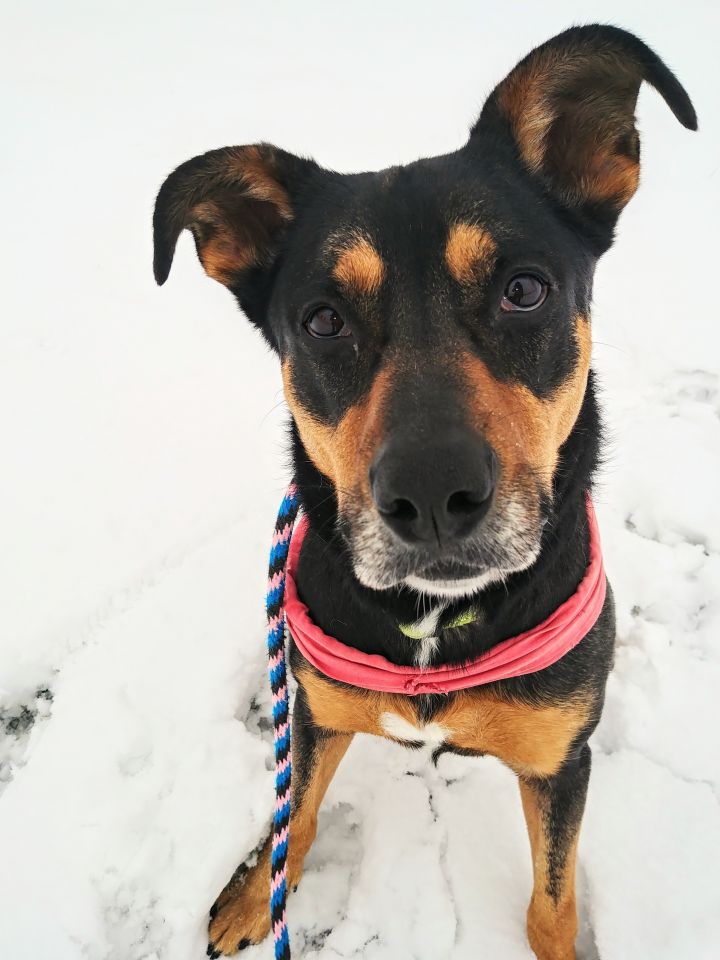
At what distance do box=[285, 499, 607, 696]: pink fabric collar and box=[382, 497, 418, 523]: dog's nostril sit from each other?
28.5 inches

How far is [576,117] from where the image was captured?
2080 mm

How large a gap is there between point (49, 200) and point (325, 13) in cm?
482

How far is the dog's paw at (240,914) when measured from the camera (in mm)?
2520

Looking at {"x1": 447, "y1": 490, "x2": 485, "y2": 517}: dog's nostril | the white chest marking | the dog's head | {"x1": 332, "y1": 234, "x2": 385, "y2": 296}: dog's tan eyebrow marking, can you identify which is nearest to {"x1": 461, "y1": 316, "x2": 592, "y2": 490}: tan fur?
the dog's head

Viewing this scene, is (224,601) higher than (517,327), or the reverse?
(517,327)

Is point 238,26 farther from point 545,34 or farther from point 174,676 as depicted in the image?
point 174,676

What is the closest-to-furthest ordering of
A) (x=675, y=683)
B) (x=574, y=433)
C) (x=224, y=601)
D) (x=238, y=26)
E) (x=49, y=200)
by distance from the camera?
(x=574, y=433) < (x=675, y=683) < (x=224, y=601) < (x=49, y=200) < (x=238, y=26)

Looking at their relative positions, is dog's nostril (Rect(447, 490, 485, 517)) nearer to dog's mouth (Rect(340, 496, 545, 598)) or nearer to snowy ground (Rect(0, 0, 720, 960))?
dog's mouth (Rect(340, 496, 545, 598))

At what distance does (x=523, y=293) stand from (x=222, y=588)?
2.47 m

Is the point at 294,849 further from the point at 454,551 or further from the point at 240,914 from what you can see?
the point at 454,551

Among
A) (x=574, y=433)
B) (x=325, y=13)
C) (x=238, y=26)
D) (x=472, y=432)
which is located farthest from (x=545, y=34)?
(x=472, y=432)

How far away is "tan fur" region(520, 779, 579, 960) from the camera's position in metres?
2.31

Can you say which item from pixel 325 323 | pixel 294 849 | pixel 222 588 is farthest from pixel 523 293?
pixel 222 588

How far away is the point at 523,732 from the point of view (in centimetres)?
211
